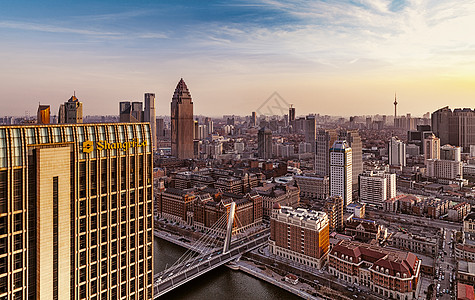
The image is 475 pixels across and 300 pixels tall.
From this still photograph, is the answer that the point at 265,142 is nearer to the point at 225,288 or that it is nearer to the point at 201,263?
the point at 201,263

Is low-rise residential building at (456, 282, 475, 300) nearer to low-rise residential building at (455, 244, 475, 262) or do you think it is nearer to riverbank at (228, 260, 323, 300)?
low-rise residential building at (455, 244, 475, 262)

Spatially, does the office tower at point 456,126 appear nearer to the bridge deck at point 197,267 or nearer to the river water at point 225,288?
the bridge deck at point 197,267

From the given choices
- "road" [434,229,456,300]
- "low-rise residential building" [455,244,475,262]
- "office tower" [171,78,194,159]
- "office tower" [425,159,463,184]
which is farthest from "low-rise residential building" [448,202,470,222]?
"office tower" [171,78,194,159]

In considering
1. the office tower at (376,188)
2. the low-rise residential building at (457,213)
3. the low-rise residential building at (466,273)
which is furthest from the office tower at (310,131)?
the low-rise residential building at (466,273)

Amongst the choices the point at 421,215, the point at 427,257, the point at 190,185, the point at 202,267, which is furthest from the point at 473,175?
the point at 202,267

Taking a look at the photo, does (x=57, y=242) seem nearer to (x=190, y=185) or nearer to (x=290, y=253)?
(x=290, y=253)
